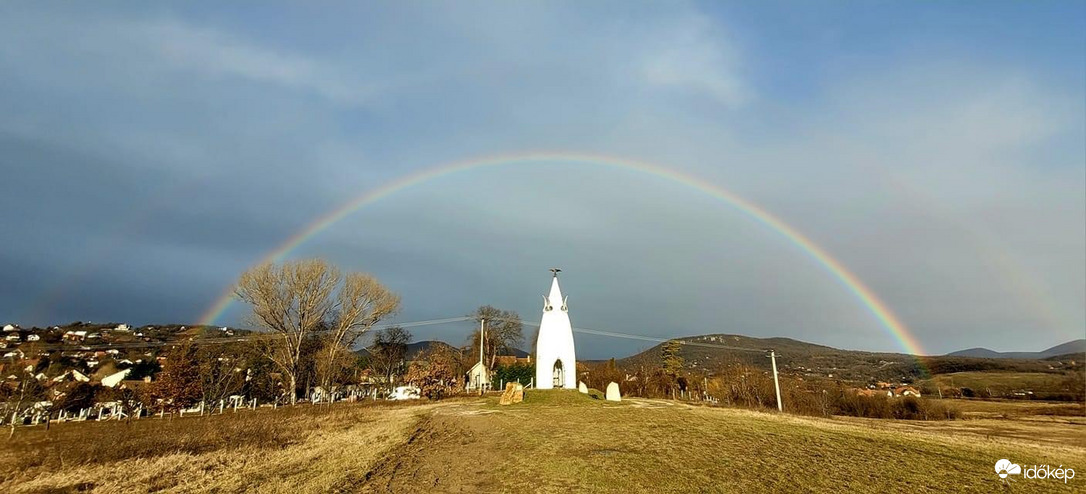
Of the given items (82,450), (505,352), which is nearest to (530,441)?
(82,450)

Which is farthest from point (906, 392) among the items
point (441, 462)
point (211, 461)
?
point (211, 461)

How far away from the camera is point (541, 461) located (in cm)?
1077

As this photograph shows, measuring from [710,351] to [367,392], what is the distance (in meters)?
62.6

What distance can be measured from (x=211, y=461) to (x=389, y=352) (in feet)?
162

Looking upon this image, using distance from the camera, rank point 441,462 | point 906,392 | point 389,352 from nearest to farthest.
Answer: point 441,462, point 906,392, point 389,352

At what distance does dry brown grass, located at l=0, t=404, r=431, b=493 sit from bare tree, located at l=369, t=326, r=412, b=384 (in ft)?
124

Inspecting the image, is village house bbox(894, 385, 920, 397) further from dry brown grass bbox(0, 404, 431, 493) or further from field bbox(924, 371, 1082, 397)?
dry brown grass bbox(0, 404, 431, 493)

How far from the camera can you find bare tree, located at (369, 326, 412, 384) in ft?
183

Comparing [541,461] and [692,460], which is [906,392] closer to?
[692,460]

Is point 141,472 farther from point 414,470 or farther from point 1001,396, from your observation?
point 1001,396

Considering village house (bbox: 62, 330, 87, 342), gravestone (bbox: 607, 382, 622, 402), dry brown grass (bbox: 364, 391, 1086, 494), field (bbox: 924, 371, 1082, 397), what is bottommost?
field (bbox: 924, 371, 1082, 397)

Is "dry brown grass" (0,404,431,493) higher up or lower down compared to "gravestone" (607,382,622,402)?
higher up

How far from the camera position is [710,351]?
291ft

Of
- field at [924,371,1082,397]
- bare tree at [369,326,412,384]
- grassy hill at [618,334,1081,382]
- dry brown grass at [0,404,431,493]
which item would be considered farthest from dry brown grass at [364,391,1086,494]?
field at [924,371,1082,397]
